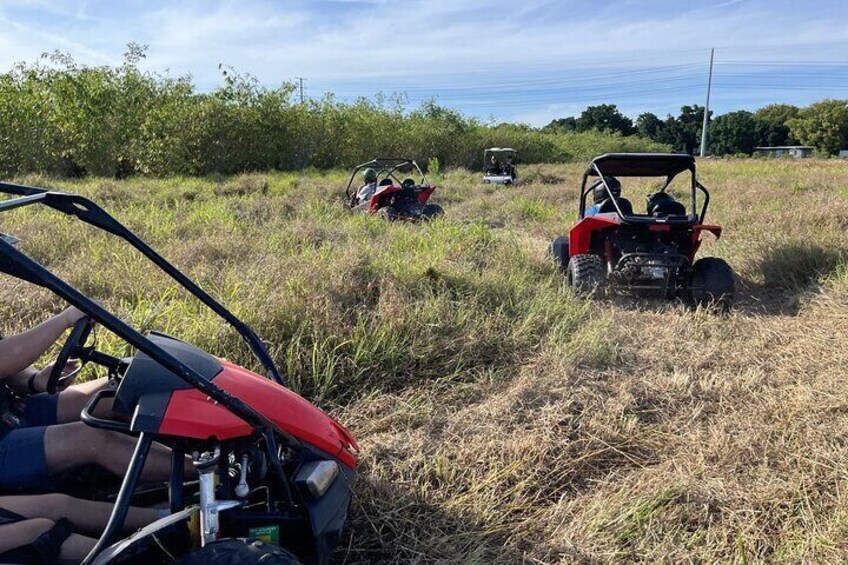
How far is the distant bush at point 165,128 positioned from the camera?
1573cm

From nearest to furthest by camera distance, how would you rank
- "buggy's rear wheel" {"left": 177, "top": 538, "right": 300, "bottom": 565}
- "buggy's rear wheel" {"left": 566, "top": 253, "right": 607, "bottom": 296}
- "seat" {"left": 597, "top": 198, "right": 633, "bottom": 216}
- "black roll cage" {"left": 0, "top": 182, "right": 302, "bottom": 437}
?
1. "black roll cage" {"left": 0, "top": 182, "right": 302, "bottom": 437}
2. "buggy's rear wheel" {"left": 177, "top": 538, "right": 300, "bottom": 565}
3. "buggy's rear wheel" {"left": 566, "top": 253, "right": 607, "bottom": 296}
4. "seat" {"left": 597, "top": 198, "right": 633, "bottom": 216}

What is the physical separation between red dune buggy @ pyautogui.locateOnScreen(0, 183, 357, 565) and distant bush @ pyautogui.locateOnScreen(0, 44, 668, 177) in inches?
642

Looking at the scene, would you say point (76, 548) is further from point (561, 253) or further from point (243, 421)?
point (561, 253)

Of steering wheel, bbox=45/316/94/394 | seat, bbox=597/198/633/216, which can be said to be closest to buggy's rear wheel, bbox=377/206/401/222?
seat, bbox=597/198/633/216

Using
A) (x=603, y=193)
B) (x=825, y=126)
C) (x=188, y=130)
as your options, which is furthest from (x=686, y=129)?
(x=603, y=193)

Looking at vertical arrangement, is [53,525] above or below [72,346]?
below

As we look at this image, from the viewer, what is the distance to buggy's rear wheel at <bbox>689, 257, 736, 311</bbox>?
4.68 m

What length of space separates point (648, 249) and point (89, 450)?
14.1 feet

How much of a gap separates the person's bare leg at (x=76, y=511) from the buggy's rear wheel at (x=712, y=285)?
407cm

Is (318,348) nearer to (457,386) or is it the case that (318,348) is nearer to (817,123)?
(457,386)

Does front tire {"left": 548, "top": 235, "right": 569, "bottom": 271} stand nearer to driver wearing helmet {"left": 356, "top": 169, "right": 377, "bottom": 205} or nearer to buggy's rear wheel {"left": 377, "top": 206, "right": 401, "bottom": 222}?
buggy's rear wheel {"left": 377, "top": 206, "right": 401, "bottom": 222}

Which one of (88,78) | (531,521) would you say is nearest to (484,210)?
(531,521)

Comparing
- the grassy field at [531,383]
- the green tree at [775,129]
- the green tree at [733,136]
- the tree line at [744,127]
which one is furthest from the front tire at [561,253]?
the green tree at [775,129]

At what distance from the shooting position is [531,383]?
3.09 meters
